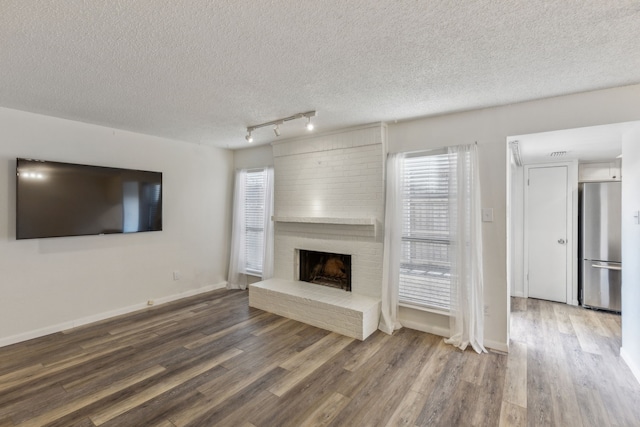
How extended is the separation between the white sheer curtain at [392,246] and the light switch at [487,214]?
0.84 metres

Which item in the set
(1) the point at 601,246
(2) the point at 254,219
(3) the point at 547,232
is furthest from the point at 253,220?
(1) the point at 601,246

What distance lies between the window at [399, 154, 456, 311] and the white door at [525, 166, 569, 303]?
2518 mm

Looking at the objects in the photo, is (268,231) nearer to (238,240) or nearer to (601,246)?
(238,240)

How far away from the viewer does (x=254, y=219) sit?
5020mm

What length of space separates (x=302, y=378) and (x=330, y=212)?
210cm

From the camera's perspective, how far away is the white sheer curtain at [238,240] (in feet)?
16.6

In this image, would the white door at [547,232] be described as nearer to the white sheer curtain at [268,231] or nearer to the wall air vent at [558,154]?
the wall air vent at [558,154]

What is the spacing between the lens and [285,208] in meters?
4.48

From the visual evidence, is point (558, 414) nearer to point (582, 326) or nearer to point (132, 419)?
point (582, 326)

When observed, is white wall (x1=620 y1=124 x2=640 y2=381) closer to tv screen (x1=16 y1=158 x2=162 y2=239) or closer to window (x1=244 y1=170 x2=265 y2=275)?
window (x1=244 y1=170 x2=265 y2=275)

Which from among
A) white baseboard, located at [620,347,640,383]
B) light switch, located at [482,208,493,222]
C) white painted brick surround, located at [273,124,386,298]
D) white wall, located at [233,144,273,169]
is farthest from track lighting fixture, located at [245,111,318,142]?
white baseboard, located at [620,347,640,383]

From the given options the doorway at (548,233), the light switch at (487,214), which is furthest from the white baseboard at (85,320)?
the doorway at (548,233)

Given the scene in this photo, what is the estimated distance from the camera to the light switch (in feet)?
9.86

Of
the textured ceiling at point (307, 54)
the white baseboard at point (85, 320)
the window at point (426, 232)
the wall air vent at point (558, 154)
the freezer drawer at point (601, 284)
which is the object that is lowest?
the white baseboard at point (85, 320)
